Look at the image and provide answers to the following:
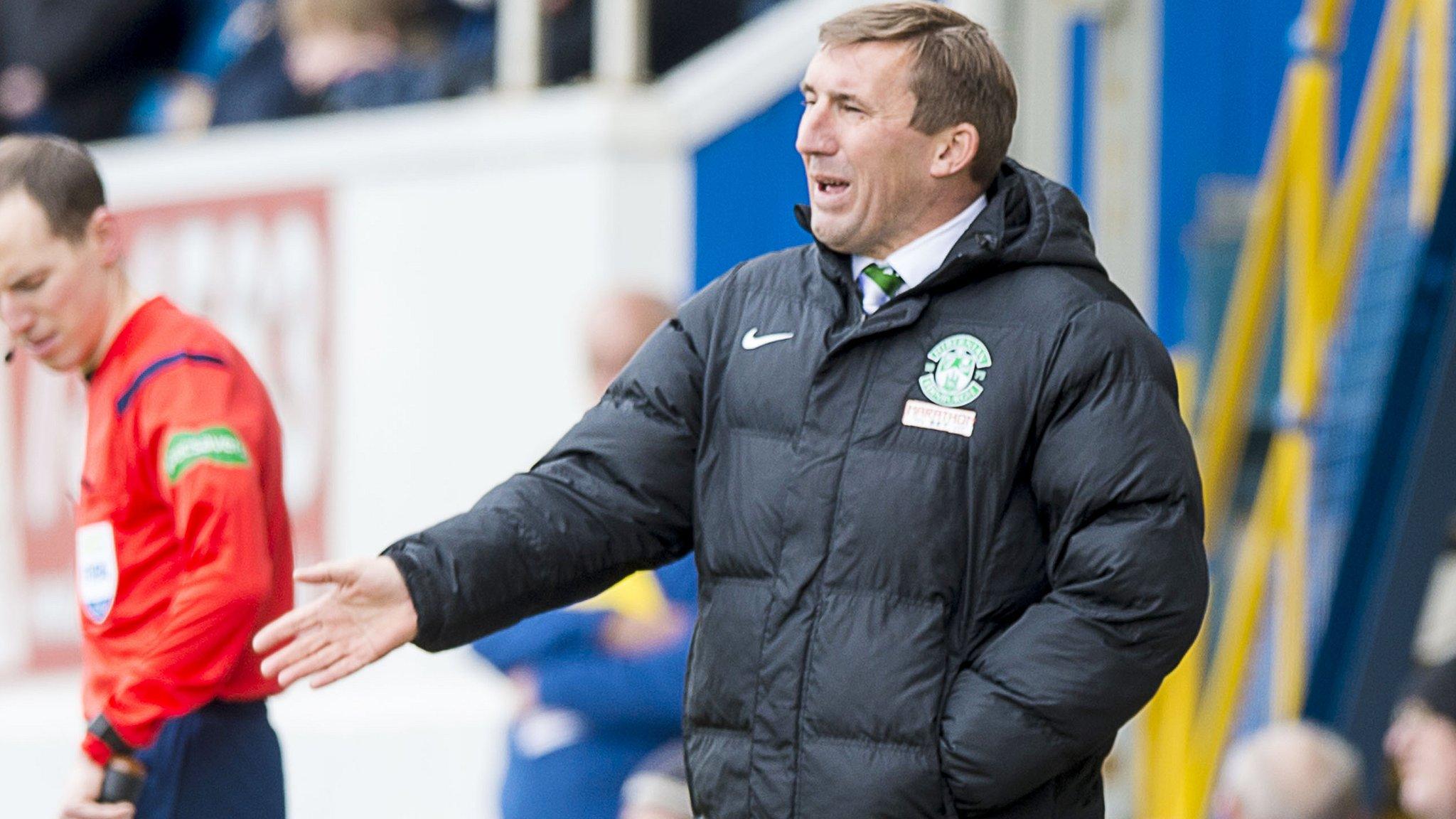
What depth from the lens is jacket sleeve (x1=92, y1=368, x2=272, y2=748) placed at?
3.33 m

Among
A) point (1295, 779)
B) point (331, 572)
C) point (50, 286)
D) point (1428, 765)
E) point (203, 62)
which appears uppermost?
point (50, 286)

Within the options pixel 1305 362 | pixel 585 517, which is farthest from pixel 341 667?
pixel 1305 362

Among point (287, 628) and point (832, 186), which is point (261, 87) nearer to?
point (832, 186)

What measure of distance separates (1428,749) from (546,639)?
2.11 m

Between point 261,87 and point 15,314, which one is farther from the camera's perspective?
point 261,87

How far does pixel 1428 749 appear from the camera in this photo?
17.2 feet

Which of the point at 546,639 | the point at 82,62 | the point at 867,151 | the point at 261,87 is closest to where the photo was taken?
the point at 867,151

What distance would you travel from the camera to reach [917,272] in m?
3.15

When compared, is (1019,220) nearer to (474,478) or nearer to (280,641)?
(280,641)

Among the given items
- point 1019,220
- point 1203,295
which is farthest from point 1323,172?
point 1019,220

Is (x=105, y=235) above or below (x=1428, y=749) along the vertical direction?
above

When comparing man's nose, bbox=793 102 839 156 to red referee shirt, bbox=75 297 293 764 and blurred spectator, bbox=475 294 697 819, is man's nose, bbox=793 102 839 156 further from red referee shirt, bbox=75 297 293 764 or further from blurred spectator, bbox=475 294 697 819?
blurred spectator, bbox=475 294 697 819

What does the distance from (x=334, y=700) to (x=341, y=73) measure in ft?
7.57

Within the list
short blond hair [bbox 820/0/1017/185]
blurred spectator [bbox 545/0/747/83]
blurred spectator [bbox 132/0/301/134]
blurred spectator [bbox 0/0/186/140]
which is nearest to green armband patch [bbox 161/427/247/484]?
short blond hair [bbox 820/0/1017/185]
